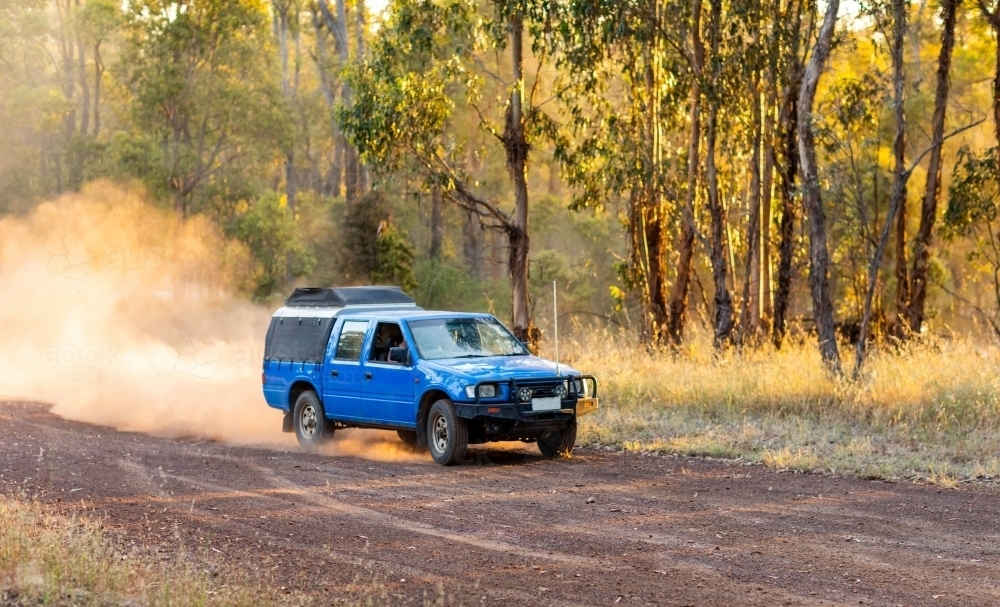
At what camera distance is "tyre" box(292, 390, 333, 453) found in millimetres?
16109

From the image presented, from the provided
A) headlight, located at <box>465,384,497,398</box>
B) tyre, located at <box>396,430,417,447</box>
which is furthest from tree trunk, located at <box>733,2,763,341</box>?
headlight, located at <box>465,384,497,398</box>

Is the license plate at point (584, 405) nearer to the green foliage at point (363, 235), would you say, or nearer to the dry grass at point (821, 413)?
the dry grass at point (821, 413)

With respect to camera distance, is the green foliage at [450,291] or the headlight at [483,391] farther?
the green foliage at [450,291]

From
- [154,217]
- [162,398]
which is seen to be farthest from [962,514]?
[154,217]

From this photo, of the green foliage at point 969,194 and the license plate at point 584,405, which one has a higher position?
the green foliage at point 969,194

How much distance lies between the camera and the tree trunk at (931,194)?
24.7 metres

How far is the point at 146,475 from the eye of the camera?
13242mm

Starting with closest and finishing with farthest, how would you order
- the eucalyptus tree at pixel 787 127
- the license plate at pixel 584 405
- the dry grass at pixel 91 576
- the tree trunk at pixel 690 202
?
the dry grass at pixel 91 576
the license plate at pixel 584 405
the tree trunk at pixel 690 202
the eucalyptus tree at pixel 787 127

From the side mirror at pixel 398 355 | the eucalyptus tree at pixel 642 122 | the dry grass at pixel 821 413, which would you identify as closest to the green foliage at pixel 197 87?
the eucalyptus tree at pixel 642 122

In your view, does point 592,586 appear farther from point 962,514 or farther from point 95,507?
point 95,507

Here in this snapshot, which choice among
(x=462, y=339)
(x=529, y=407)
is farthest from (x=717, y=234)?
(x=529, y=407)

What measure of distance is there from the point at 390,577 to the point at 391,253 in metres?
36.1

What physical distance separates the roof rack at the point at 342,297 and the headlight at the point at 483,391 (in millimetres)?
3530


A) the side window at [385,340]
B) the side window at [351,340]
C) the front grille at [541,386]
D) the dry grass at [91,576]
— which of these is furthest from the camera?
the side window at [351,340]
